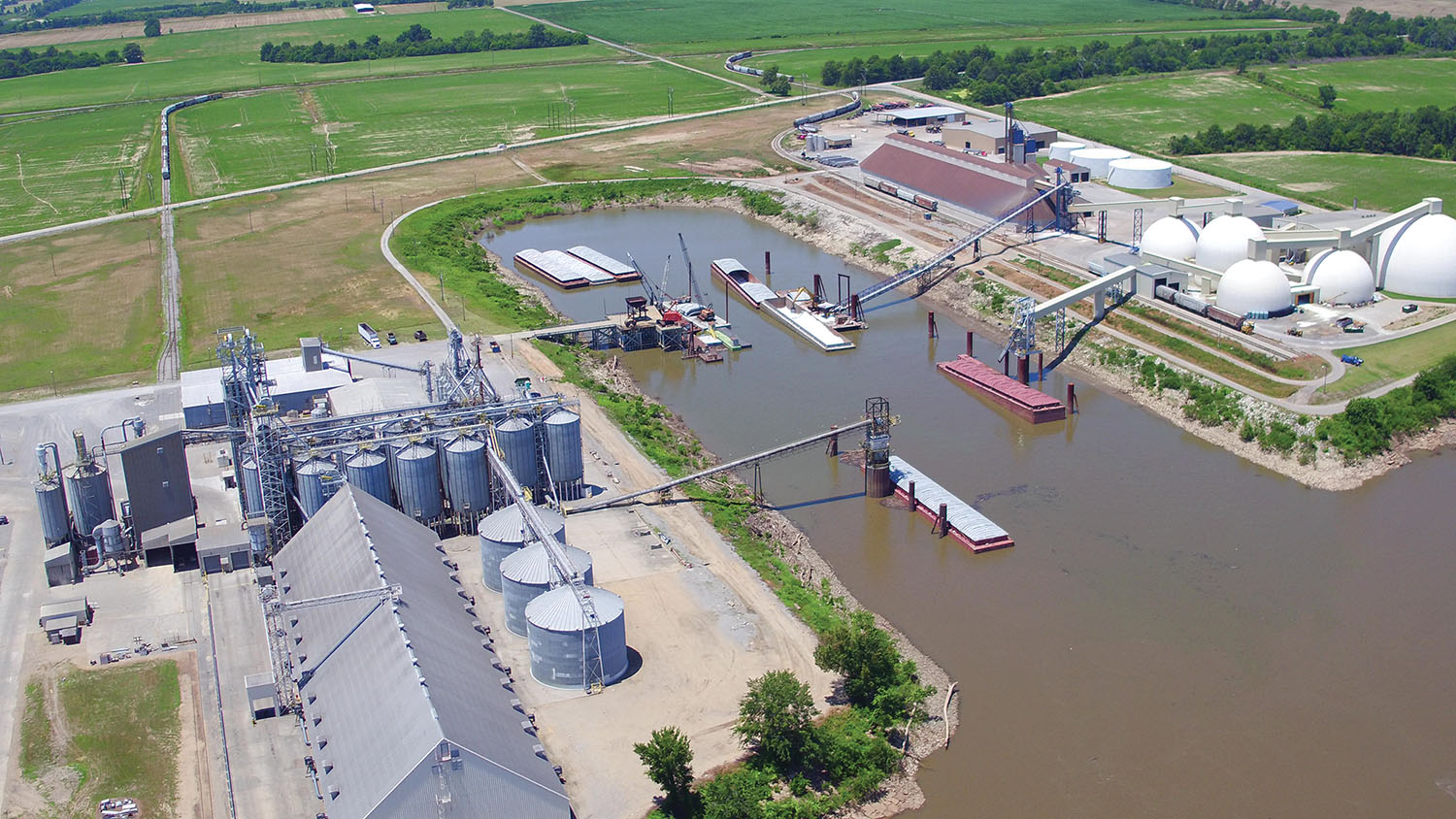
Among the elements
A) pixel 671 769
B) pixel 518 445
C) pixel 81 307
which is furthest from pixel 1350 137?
pixel 671 769

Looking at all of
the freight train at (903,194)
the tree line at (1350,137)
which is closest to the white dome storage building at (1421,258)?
the freight train at (903,194)

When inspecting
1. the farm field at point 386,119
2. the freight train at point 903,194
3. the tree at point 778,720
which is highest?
the farm field at point 386,119

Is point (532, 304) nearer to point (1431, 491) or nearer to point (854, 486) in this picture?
point (854, 486)

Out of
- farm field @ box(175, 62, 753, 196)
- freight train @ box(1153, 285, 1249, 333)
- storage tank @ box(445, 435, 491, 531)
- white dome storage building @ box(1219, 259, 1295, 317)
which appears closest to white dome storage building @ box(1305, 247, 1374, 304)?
white dome storage building @ box(1219, 259, 1295, 317)

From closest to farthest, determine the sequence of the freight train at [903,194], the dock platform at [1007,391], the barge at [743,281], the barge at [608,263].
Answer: the dock platform at [1007,391]
the barge at [743,281]
the barge at [608,263]
the freight train at [903,194]

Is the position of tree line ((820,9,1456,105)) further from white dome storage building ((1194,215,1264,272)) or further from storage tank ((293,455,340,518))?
storage tank ((293,455,340,518))

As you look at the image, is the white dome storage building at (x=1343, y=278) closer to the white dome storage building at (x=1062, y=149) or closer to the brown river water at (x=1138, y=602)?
the brown river water at (x=1138, y=602)

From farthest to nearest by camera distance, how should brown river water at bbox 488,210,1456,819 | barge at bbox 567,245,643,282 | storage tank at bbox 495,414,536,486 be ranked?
barge at bbox 567,245,643,282 < storage tank at bbox 495,414,536,486 < brown river water at bbox 488,210,1456,819
